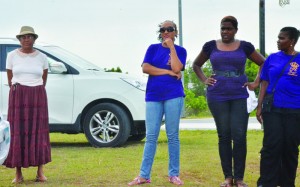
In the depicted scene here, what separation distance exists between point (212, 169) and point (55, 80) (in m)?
4.49

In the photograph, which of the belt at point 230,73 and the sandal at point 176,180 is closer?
the belt at point 230,73

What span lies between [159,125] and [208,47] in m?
1.02

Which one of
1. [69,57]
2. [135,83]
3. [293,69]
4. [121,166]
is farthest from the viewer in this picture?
[69,57]

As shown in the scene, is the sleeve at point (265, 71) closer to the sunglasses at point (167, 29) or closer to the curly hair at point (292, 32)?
the curly hair at point (292, 32)

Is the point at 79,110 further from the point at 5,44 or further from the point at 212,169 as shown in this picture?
the point at 212,169

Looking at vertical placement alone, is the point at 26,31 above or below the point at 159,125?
above

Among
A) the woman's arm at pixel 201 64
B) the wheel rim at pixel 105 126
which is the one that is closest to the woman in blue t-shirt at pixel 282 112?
the woman's arm at pixel 201 64

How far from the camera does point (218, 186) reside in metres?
9.00

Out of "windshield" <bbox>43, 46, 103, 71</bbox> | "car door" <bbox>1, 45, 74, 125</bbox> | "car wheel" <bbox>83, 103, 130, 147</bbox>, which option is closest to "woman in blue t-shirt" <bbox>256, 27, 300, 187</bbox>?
"car wheel" <bbox>83, 103, 130, 147</bbox>

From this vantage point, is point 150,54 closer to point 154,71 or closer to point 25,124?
point 154,71

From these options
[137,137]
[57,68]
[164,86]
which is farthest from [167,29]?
[137,137]

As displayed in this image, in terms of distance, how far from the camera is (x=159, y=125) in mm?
8938

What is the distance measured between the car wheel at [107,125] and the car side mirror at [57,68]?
0.85m

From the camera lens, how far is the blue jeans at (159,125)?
8852 millimetres
